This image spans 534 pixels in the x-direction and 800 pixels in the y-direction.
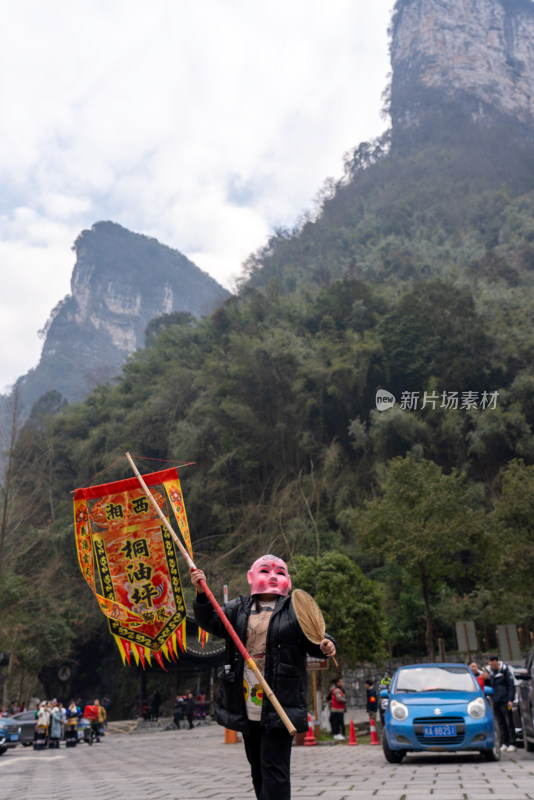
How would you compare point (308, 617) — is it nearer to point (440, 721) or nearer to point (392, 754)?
point (440, 721)

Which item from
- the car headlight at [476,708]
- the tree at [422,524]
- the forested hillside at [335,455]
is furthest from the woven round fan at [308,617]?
the tree at [422,524]

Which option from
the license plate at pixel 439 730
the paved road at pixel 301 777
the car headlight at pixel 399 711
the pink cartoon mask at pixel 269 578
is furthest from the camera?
the car headlight at pixel 399 711

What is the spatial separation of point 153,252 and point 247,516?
14356 centimetres

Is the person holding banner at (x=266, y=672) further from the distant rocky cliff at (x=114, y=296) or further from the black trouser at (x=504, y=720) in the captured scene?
the distant rocky cliff at (x=114, y=296)

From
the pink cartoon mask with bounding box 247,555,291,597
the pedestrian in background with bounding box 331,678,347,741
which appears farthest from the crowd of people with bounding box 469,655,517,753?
the pink cartoon mask with bounding box 247,555,291,597

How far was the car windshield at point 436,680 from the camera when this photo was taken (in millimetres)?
9398

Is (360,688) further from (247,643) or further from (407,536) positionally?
(247,643)

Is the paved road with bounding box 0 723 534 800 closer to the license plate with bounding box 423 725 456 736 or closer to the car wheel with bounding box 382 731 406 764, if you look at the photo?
the car wheel with bounding box 382 731 406 764

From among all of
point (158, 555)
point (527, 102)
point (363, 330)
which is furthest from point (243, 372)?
point (527, 102)

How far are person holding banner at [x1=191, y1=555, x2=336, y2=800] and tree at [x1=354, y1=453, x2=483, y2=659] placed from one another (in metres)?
18.1

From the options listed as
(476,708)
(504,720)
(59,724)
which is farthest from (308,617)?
(59,724)

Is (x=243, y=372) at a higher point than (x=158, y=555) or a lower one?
higher

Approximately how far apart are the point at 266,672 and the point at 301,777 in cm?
573

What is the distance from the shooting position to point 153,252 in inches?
6727
